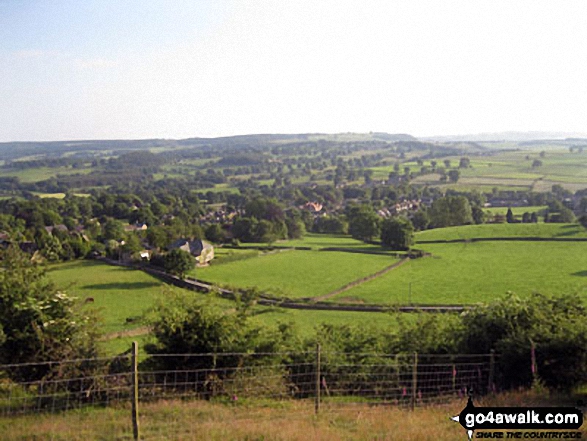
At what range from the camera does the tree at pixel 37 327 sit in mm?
11688

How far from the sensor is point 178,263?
43844mm

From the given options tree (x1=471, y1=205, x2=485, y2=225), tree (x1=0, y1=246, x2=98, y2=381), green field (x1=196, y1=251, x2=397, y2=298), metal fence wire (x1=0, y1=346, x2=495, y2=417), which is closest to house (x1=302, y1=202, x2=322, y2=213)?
tree (x1=471, y1=205, x2=485, y2=225)

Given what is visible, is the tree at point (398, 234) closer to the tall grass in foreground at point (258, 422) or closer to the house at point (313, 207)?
the house at point (313, 207)

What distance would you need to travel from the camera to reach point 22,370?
11.6 metres

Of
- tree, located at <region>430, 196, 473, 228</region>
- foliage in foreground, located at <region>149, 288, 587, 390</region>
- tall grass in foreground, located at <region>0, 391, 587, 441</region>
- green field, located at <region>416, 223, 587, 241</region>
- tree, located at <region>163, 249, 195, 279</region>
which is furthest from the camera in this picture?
tree, located at <region>430, 196, 473, 228</region>

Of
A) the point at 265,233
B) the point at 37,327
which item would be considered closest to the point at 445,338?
the point at 37,327

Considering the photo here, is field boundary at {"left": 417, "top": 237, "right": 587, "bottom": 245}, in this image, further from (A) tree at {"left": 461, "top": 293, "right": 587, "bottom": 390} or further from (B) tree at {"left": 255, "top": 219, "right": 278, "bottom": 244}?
(A) tree at {"left": 461, "top": 293, "right": 587, "bottom": 390}

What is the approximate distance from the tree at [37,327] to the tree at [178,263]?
1216 inches

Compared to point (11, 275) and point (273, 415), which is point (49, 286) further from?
point (273, 415)

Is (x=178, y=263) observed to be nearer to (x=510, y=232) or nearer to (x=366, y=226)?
(x=366, y=226)

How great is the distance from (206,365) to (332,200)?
10838 centimetres

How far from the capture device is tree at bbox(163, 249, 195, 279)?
1727 inches

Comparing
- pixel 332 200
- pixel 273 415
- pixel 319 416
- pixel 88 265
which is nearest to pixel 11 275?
pixel 273 415

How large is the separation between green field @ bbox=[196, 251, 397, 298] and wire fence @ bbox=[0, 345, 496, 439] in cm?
2444
